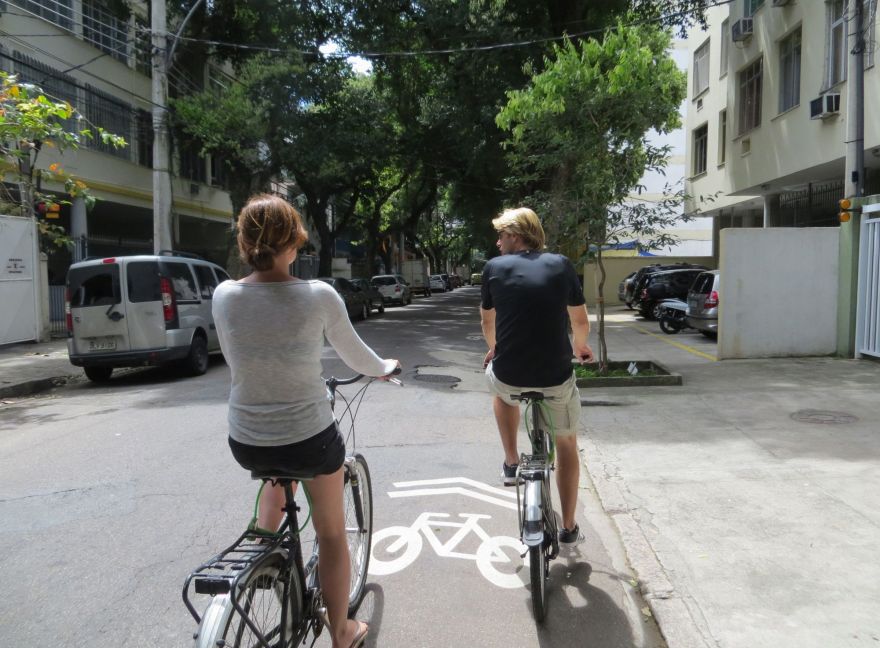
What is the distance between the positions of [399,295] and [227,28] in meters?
13.5

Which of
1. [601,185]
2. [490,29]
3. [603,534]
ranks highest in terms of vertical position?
[490,29]

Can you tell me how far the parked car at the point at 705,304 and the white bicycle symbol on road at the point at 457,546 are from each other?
11510mm

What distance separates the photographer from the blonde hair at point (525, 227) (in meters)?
3.86

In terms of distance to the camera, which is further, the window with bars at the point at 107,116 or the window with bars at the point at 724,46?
the window with bars at the point at 107,116

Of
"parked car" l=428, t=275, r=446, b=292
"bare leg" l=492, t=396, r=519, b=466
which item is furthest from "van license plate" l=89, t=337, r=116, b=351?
"parked car" l=428, t=275, r=446, b=292

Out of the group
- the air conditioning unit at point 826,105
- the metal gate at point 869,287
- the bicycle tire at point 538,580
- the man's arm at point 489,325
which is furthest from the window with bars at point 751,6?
the bicycle tire at point 538,580

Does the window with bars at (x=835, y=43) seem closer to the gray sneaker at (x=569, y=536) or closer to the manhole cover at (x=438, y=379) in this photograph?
the manhole cover at (x=438, y=379)

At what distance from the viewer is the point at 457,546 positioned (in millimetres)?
4414

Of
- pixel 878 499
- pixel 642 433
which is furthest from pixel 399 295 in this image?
pixel 878 499

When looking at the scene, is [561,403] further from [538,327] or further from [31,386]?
[31,386]

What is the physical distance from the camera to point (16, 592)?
3.78 metres

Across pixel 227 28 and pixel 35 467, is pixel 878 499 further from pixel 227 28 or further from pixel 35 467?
pixel 227 28

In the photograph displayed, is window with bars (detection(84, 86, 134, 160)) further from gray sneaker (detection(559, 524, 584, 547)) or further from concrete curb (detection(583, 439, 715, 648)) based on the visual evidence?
gray sneaker (detection(559, 524, 584, 547))

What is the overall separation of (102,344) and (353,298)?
1200 centimetres
